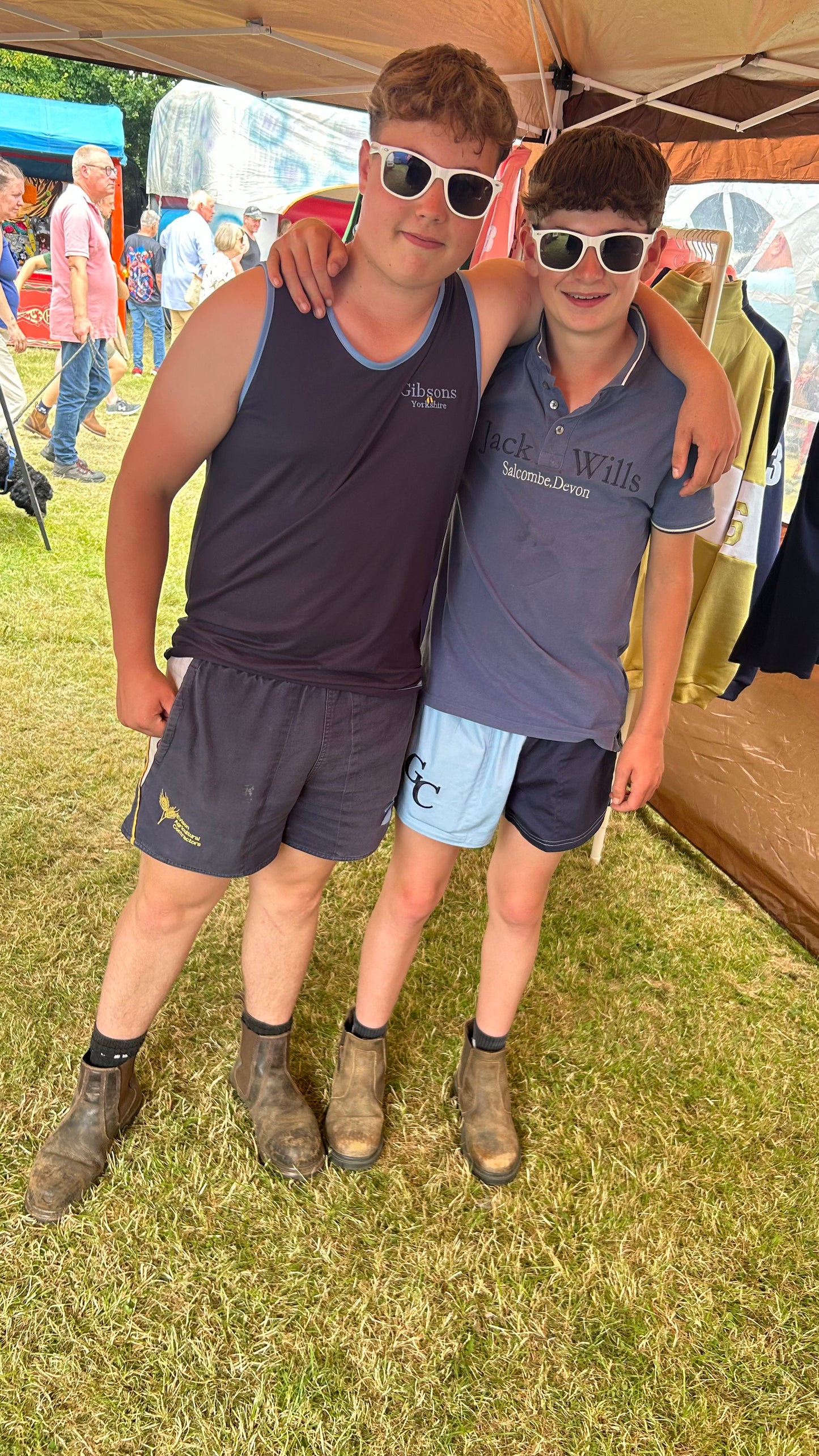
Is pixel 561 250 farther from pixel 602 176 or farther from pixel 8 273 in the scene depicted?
pixel 8 273

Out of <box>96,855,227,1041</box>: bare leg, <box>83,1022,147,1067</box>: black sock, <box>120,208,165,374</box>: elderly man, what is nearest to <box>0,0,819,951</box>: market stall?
<box>96,855,227,1041</box>: bare leg

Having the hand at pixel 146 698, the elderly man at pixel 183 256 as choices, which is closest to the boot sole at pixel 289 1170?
the hand at pixel 146 698

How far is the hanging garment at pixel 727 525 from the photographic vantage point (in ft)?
8.08

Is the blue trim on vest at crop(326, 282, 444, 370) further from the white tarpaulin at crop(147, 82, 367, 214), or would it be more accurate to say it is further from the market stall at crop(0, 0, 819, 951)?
the white tarpaulin at crop(147, 82, 367, 214)

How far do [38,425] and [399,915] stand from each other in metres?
6.53

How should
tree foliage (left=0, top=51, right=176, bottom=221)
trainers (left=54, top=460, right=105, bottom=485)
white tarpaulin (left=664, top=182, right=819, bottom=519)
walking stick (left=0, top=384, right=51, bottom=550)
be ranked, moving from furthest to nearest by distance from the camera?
tree foliage (left=0, top=51, right=176, bottom=221), trainers (left=54, top=460, right=105, bottom=485), walking stick (left=0, top=384, right=51, bottom=550), white tarpaulin (left=664, top=182, right=819, bottom=519)

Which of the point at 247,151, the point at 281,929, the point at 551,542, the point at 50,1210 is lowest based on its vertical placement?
the point at 50,1210

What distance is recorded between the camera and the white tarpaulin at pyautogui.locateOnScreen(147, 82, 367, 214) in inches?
521

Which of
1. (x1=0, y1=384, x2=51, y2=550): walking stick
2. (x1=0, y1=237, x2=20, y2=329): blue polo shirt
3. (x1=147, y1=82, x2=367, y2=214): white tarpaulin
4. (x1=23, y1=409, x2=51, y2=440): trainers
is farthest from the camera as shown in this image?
(x1=147, y1=82, x2=367, y2=214): white tarpaulin

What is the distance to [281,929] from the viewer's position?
1.74 m

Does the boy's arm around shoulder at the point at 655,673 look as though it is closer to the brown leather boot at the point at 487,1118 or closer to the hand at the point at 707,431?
the hand at the point at 707,431

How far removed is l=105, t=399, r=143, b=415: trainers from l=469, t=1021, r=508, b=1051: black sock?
7.83 metres

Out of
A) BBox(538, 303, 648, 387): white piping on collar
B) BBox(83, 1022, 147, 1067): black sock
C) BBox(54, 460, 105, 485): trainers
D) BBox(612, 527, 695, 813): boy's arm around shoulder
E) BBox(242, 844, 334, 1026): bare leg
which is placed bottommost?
BBox(54, 460, 105, 485): trainers

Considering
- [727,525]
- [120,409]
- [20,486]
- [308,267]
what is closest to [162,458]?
[308,267]
